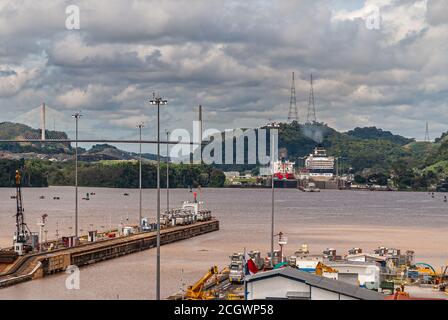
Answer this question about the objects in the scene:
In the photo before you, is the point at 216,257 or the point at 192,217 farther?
the point at 192,217

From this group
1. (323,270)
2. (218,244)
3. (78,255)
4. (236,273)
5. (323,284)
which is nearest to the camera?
(323,284)

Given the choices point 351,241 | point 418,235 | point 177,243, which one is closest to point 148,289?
point 177,243

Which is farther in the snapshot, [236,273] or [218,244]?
[218,244]

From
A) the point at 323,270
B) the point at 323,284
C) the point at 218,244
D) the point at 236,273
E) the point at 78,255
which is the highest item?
the point at 323,284

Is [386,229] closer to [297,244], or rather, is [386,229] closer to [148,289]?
[297,244]

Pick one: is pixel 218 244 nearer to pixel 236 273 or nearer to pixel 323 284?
pixel 236 273

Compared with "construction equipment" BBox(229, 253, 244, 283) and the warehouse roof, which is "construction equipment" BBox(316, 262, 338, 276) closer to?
"construction equipment" BBox(229, 253, 244, 283)

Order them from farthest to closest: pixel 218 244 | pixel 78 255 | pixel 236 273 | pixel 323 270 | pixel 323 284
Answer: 1. pixel 218 244
2. pixel 78 255
3. pixel 236 273
4. pixel 323 270
5. pixel 323 284

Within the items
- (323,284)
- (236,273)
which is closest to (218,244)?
(236,273)

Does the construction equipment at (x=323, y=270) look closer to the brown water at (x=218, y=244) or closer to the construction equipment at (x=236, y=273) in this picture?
the construction equipment at (x=236, y=273)

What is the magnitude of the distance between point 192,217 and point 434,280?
2450 inches

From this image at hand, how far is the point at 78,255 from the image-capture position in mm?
62281

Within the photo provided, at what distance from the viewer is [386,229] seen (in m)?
120
